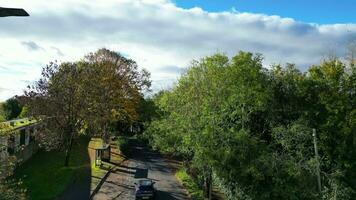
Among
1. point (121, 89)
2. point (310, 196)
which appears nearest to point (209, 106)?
point (310, 196)

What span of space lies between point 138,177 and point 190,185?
5378 millimetres

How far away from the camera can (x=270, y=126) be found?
113 feet

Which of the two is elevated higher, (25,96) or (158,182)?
(25,96)

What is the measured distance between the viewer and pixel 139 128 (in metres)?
83.7

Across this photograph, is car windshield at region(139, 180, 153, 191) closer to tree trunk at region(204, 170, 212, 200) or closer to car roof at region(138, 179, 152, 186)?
car roof at region(138, 179, 152, 186)

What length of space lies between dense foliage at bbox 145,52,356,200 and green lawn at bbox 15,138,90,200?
10397mm

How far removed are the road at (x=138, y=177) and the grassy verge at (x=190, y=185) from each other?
0.51 m

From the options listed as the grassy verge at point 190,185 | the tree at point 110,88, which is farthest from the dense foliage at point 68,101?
the grassy verge at point 190,185

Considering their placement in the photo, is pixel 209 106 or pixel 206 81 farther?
pixel 206 81

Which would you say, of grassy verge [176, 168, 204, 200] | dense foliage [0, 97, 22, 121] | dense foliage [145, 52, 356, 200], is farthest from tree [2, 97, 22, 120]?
dense foliage [145, 52, 356, 200]

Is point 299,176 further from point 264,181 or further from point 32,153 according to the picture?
point 32,153

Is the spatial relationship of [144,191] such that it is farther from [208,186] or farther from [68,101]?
[68,101]

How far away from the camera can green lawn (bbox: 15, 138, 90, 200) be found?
115 ft

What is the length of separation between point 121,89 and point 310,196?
37160 mm
